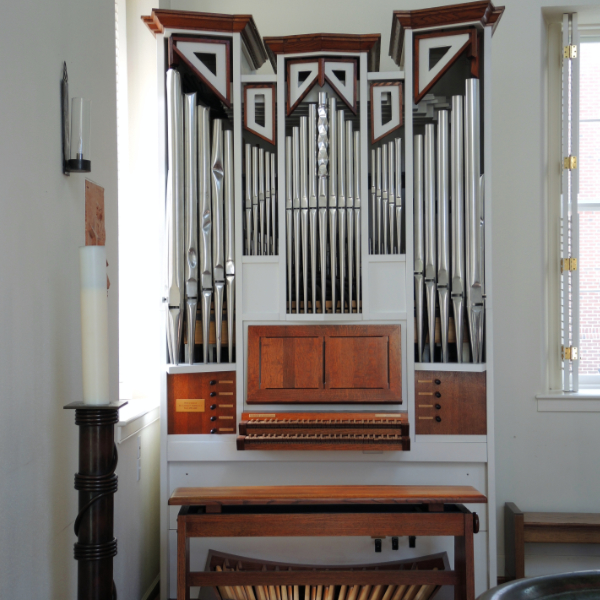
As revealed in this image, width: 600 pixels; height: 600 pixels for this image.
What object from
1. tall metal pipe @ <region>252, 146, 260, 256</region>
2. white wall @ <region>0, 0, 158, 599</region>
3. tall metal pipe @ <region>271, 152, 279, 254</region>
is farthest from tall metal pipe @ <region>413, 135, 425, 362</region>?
white wall @ <region>0, 0, 158, 599</region>

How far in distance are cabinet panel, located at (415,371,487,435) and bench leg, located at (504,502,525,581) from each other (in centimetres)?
73

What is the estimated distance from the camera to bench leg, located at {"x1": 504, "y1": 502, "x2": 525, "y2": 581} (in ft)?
11.9

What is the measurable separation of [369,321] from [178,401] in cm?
114

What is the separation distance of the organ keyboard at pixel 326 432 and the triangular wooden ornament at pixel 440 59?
177 centimetres

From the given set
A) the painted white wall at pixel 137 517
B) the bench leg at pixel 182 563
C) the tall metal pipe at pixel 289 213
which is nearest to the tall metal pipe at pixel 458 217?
the tall metal pipe at pixel 289 213

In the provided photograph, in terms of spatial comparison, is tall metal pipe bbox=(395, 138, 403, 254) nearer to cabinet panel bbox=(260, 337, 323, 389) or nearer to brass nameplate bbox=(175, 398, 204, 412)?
cabinet panel bbox=(260, 337, 323, 389)

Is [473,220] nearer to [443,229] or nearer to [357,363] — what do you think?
[443,229]

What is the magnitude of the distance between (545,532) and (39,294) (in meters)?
3.18

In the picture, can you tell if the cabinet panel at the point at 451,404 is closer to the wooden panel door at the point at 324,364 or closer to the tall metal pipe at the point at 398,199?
the wooden panel door at the point at 324,364

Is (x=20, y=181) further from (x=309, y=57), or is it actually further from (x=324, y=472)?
(x=324, y=472)

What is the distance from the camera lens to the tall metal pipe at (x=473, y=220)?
3312 millimetres

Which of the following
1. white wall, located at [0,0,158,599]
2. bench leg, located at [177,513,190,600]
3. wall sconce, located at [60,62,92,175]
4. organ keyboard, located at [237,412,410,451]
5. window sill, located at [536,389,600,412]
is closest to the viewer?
white wall, located at [0,0,158,599]

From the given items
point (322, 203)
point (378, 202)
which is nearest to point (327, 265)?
point (322, 203)

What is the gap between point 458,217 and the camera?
334 cm
